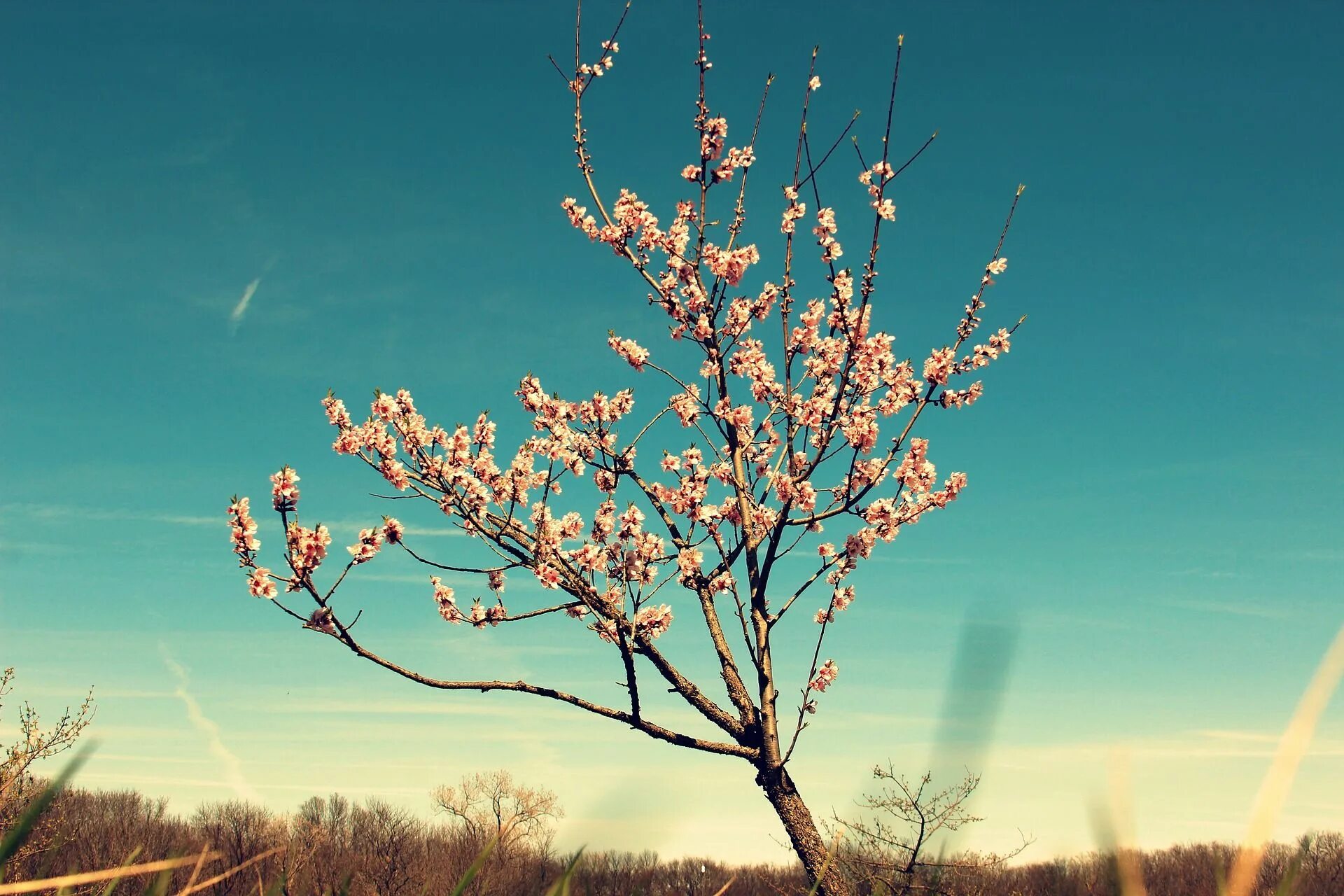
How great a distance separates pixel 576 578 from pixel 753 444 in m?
2.59

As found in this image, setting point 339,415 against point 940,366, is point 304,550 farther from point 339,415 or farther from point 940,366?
point 940,366

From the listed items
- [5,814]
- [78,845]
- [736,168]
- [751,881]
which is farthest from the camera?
[751,881]

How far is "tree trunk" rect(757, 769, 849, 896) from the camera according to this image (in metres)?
7.38

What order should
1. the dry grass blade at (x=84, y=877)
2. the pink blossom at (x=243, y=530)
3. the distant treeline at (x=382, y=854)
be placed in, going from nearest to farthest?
the dry grass blade at (x=84, y=877) < the pink blossom at (x=243, y=530) < the distant treeline at (x=382, y=854)

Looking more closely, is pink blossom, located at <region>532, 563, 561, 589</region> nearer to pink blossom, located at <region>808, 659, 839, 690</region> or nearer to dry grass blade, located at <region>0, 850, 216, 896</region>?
pink blossom, located at <region>808, 659, 839, 690</region>

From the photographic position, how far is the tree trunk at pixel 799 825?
7375mm

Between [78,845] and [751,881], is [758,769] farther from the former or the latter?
[751,881]

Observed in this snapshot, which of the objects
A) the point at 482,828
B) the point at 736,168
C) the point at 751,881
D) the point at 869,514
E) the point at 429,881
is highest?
the point at 736,168

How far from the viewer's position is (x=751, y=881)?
2239 inches

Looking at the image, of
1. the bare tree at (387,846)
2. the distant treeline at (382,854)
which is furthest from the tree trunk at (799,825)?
the bare tree at (387,846)

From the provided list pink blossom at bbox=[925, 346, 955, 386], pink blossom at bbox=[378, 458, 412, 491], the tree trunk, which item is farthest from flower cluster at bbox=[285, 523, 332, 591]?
pink blossom at bbox=[925, 346, 955, 386]

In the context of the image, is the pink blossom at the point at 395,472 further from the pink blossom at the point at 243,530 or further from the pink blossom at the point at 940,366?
the pink blossom at the point at 940,366

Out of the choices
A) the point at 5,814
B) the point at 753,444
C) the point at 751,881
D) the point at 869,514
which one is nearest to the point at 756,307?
the point at 753,444

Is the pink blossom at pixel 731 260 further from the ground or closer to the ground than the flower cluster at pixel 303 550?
further from the ground
